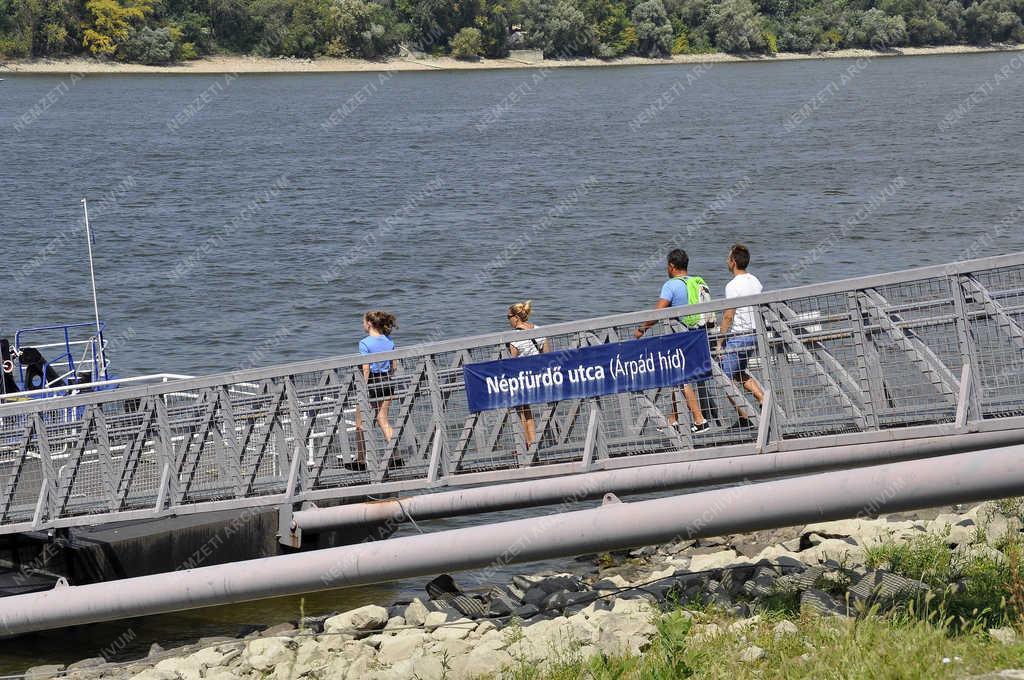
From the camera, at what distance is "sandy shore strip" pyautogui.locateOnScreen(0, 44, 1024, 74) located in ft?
342

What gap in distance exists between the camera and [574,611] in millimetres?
12578

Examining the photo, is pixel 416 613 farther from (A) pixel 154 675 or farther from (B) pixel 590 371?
(B) pixel 590 371

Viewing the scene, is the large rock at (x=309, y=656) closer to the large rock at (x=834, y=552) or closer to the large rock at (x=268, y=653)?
the large rock at (x=268, y=653)

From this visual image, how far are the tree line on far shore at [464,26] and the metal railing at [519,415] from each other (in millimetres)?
92287

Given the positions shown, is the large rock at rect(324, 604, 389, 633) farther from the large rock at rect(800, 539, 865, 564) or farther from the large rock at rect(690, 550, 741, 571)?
the large rock at rect(800, 539, 865, 564)

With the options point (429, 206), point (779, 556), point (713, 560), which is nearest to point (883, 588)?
point (779, 556)

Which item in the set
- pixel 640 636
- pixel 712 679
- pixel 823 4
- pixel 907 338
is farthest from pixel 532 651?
pixel 823 4

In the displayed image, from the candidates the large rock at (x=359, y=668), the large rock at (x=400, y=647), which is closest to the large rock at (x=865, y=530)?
the large rock at (x=400, y=647)

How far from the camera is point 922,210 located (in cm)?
4341

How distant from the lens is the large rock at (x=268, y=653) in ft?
40.5

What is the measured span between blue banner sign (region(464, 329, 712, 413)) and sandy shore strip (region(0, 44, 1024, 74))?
98.1 metres

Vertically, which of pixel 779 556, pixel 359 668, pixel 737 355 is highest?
pixel 737 355

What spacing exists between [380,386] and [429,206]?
117 ft

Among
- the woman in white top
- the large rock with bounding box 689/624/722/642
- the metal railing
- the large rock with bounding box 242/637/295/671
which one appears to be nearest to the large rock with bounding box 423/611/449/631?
the large rock with bounding box 242/637/295/671
